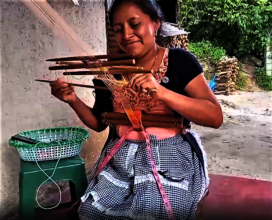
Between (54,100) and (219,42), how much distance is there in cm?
437

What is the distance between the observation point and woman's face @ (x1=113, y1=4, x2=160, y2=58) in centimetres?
93

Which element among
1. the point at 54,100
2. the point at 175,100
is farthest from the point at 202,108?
the point at 54,100

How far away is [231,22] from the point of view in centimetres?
502

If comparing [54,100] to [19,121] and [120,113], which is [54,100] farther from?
[120,113]

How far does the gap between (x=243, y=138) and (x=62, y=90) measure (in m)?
2.64

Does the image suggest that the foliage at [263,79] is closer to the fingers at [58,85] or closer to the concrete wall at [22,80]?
the concrete wall at [22,80]

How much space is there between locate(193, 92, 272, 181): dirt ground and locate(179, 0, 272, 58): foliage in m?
0.82

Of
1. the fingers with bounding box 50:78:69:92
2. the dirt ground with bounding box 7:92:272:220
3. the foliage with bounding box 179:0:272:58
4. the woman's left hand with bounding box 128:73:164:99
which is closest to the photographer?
the woman's left hand with bounding box 128:73:164:99

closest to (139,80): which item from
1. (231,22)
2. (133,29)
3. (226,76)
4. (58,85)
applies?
(133,29)

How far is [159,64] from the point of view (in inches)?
39.0

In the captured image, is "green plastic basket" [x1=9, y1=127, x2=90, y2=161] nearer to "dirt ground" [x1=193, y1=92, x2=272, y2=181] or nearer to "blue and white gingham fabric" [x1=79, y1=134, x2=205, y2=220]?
"blue and white gingham fabric" [x1=79, y1=134, x2=205, y2=220]

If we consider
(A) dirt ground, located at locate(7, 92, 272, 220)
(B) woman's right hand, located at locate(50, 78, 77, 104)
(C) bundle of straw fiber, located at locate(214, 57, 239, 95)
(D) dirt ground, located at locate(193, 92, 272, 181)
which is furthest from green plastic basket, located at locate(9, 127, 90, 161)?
(C) bundle of straw fiber, located at locate(214, 57, 239, 95)

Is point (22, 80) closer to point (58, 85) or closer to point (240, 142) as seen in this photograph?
point (58, 85)

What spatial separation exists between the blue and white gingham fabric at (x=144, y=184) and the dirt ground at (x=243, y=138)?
149 centimetres
